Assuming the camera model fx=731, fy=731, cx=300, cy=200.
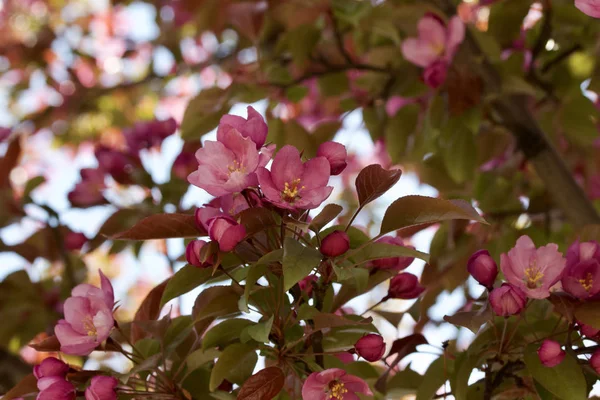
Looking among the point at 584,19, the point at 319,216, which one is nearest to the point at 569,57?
the point at 584,19

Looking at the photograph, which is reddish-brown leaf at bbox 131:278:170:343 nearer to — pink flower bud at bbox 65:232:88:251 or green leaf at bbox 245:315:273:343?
green leaf at bbox 245:315:273:343

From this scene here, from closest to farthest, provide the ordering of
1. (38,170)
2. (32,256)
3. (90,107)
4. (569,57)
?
(569,57) → (32,256) → (90,107) → (38,170)

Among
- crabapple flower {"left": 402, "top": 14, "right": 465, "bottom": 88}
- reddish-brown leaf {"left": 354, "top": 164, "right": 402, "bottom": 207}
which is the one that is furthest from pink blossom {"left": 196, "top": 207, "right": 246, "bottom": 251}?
crabapple flower {"left": 402, "top": 14, "right": 465, "bottom": 88}

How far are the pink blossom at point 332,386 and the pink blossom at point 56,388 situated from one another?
27 cm

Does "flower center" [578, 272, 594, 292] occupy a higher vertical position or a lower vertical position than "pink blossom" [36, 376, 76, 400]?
higher

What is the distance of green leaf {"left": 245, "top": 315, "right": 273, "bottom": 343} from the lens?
0.76 meters

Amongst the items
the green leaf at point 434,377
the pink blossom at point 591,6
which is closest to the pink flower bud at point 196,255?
the green leaf at point 434,377

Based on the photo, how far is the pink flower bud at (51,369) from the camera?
0.83 m

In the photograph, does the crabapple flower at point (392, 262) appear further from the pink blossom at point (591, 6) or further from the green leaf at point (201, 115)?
the green leaf at point (201, 115)

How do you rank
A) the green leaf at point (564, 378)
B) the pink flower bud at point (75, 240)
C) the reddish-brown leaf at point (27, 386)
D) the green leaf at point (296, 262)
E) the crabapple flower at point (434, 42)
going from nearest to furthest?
the green leaf at point (296, 262), the green leaf at point (564, 378), the reddish-brown leaf at point (27, 386), the crabapple flower at point (434, 42), the pink flower bud at point (75, 240)

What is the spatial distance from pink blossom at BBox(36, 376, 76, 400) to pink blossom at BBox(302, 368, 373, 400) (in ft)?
0.88

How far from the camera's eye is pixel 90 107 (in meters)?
2.63

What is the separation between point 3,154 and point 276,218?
4.10 ft

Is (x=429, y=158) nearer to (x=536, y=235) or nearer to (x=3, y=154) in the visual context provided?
(x=536, y=235)
